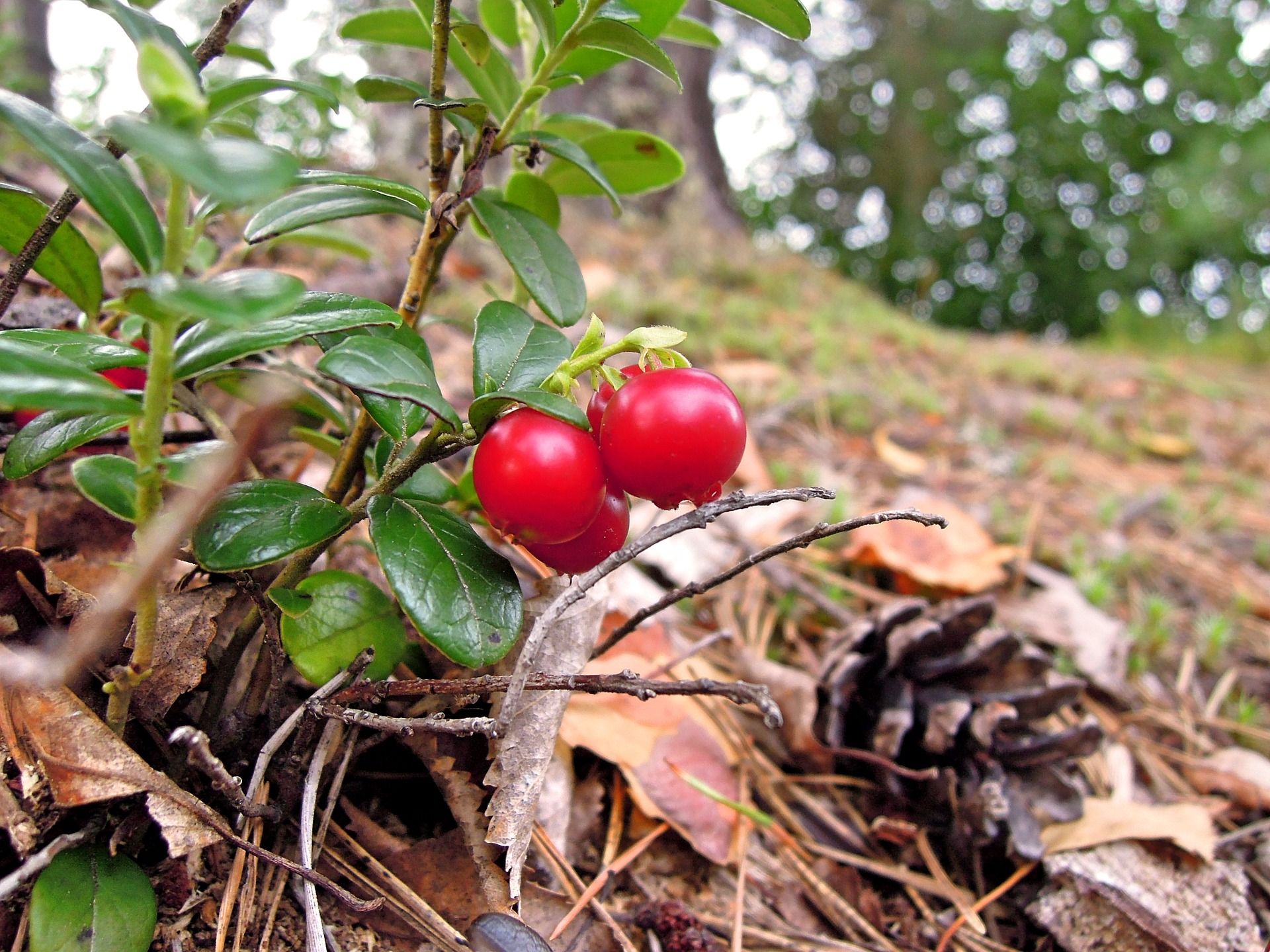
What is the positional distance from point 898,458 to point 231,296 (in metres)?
2.49

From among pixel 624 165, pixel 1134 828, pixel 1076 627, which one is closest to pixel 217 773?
pixel 624 165

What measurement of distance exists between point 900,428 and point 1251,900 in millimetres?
2033

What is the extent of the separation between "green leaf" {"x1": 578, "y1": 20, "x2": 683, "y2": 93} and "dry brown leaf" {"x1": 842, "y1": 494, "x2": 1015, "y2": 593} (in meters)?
1.26

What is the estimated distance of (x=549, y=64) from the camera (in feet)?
3.34

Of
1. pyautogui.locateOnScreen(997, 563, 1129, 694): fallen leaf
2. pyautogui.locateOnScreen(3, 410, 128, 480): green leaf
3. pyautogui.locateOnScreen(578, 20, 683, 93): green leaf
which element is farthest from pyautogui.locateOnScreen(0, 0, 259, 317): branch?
pyautogui.locateOnScreen(997, 563, 1129, 694): fallen leaf

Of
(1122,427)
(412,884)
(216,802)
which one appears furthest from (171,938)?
(1122,427)

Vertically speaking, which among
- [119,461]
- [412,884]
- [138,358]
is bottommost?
[412,884]

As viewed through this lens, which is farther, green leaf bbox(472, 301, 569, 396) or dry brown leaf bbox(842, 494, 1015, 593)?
dry brown leaf bbox(842, 494, 1015, 593)

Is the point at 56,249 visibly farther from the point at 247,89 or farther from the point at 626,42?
the point at 626,42

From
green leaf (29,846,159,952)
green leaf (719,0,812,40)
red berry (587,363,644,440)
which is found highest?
green leaf (719,0,812,40)

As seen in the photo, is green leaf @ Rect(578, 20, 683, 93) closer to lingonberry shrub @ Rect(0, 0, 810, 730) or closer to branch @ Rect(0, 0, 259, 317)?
lingonberry shrub @ Rect(0, 0, 810, 730)

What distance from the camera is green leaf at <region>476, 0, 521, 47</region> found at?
1.24 metres

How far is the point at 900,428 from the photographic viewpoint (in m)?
3.18

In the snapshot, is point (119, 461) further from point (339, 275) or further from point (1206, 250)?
point (1206, 250)
